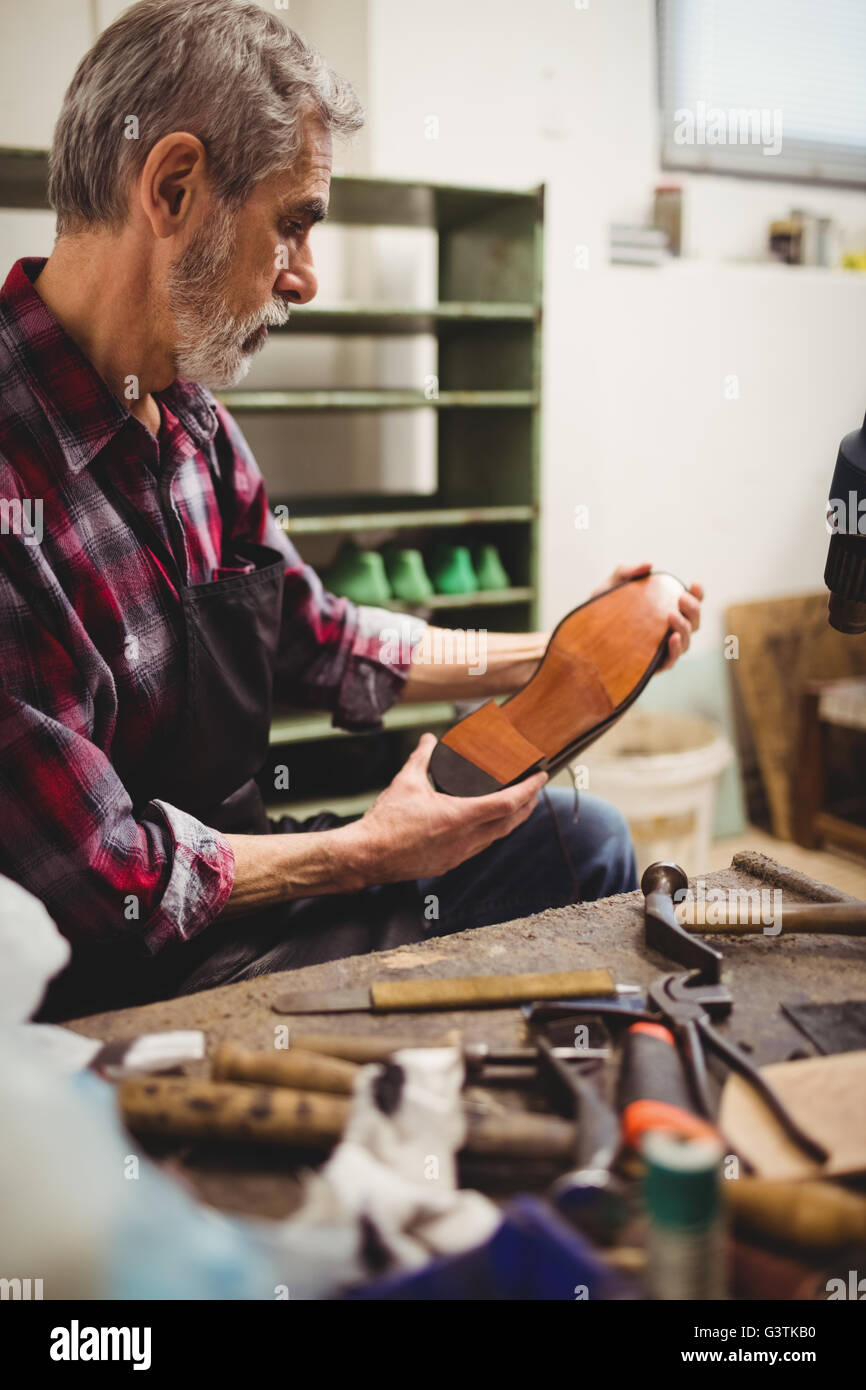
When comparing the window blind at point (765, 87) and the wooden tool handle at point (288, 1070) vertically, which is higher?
the window blind at point (765, 87)

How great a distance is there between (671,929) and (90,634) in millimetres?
713

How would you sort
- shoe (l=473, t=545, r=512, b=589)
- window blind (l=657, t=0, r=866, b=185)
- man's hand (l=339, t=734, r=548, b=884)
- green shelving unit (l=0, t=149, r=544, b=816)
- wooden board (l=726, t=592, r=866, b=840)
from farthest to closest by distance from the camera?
wooden board (l=726, t=592, r=866, b=840)
window blind (l=657, t=0, r=866, b=185)
shoe (l=473, t=545, r=512, b=589)
green shelving unit (l=0, t=149, r=544, b=816)
man's hand (l=339, t=734, r=548, b=884)

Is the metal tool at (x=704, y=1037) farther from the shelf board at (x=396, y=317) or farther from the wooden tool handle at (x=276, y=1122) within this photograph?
the shelf board at (x=396, y=317)

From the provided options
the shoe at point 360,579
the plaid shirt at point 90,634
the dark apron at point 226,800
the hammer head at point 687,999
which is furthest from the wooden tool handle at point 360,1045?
the shoe at point 360,579

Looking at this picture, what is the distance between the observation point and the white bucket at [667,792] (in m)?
2.67

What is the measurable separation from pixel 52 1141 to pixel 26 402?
2.64 ft

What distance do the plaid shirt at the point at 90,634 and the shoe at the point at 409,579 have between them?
1.02 metres

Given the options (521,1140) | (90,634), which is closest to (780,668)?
(90,634)

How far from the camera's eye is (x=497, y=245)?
2.55 metres

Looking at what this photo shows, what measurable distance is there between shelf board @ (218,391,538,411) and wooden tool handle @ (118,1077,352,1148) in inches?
64.7

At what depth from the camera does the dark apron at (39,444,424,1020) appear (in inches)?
46.0

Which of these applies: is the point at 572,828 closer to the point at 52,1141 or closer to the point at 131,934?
the point at 131,934

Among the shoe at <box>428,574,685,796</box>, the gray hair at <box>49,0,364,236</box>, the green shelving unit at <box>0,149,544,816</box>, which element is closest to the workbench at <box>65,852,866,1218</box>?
the shoe at <box>428,574,685,796</box>

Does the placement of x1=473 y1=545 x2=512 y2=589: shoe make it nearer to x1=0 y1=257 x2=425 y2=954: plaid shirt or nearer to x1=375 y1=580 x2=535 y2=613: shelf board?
x1=375 y1=580 x2=535 y2=613: shelf board
